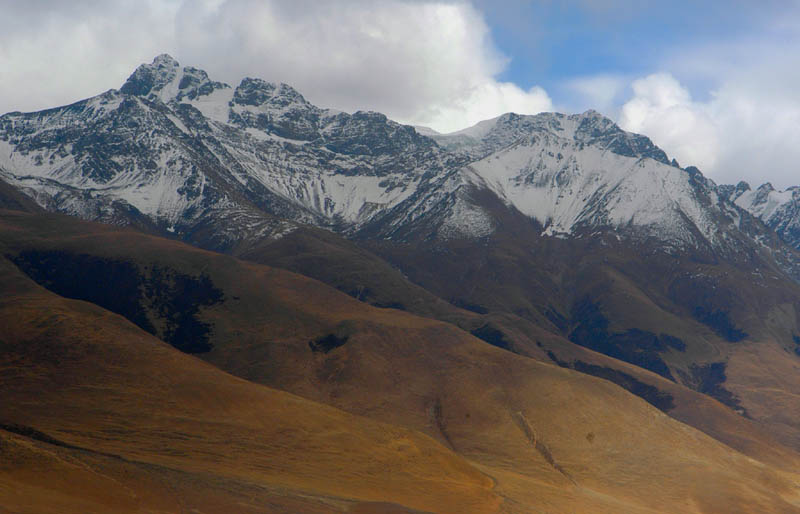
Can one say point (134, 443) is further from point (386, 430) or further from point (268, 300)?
point (268, 300)

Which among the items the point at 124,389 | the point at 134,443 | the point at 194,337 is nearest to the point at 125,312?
the point at 194,337

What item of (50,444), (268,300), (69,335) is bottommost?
(50,444)

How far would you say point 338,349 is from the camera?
183500 millimetres

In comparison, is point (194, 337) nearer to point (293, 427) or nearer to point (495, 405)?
point (495, 405)

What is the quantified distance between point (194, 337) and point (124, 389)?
71495mm

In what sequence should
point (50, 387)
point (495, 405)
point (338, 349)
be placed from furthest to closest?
point (338, 349)
point (495, 405)
point (50, 387)

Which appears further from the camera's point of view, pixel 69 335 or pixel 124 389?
pixel 69 335

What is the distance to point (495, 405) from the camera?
548 feet

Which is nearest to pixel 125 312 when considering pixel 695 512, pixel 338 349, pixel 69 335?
pixel 338 349

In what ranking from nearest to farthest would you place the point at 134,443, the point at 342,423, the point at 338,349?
the point at 134,443 < the point at 342,423 < the point at 338,349

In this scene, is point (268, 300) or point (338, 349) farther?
point (268, 300)

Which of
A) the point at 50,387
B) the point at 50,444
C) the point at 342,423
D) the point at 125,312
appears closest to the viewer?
the point at 50,444

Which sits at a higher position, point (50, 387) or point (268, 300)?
point (268, 300)

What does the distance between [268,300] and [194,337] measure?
768 inches
